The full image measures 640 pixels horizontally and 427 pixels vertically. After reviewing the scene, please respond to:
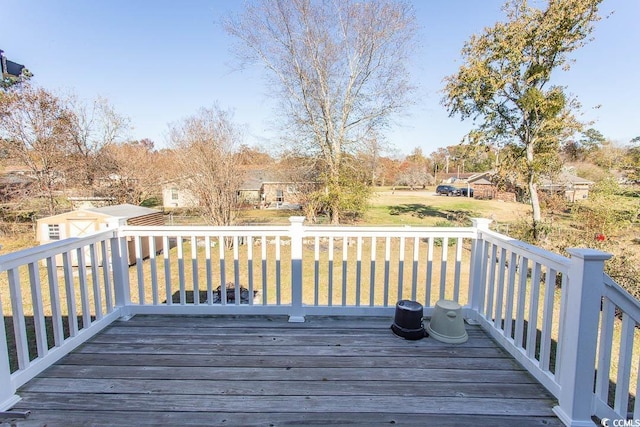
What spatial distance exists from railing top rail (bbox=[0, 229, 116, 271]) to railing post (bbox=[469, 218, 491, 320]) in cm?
308

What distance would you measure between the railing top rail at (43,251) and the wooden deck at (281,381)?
2.35ft

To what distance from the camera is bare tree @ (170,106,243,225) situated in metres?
8.70

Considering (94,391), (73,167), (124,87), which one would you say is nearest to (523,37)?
(94,391)

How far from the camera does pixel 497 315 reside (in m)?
2.32

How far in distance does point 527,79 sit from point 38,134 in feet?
47.9

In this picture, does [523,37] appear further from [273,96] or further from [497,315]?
[497,315]

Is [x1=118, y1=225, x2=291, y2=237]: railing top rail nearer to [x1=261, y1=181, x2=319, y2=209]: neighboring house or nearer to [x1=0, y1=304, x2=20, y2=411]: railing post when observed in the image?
[x1=0, y1=304, x2=20, y2=411]: railing post

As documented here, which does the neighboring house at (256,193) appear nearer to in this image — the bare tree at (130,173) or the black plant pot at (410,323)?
the bare tree at (130,173)

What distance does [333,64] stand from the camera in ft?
35.3

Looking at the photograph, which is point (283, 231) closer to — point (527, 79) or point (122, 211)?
point (122, 211)

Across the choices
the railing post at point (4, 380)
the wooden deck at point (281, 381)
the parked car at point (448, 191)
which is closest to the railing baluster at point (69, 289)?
the wooden deck at point (281, 381)

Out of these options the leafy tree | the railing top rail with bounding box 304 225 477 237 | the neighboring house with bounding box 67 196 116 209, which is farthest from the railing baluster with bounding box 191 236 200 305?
the leafy tree

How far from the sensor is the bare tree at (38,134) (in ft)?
30.1

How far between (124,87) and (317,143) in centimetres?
662
